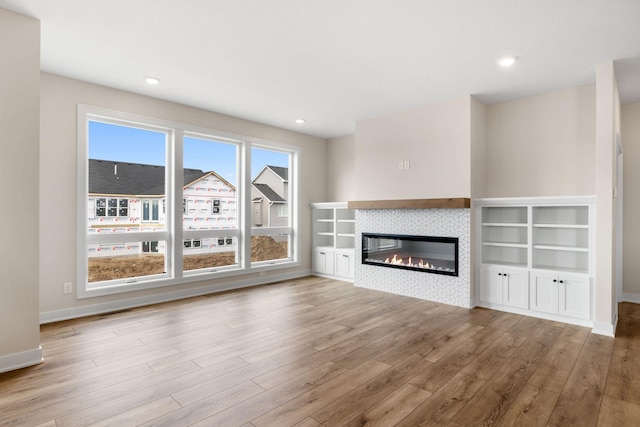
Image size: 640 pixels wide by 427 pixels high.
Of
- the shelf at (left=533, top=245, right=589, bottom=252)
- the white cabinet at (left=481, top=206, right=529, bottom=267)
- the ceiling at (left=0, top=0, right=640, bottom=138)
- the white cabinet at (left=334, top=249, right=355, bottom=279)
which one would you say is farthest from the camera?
the white cabinet at (left=334, top=249, right=355, bottom=279)

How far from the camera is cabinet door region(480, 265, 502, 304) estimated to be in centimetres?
436

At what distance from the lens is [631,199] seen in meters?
4.66

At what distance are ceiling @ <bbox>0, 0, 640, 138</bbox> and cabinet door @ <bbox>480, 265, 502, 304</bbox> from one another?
2.27m

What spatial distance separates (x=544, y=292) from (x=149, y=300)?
4.92 metres

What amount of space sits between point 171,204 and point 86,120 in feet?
4.65

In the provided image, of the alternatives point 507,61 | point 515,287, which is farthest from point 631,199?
point 507,61

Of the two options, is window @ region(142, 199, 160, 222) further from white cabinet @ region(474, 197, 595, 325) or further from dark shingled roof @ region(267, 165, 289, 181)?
white cabinet @ region(474, 197, 595, 325)

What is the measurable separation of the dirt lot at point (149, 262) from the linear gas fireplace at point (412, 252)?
5.94 ft

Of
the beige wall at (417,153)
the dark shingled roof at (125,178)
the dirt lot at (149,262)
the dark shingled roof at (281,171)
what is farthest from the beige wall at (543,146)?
the dark shingled roof at (125,178)

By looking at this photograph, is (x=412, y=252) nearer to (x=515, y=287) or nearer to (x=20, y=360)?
(x=515, y=287)

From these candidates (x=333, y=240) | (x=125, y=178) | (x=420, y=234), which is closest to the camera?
(x=125, y=178)

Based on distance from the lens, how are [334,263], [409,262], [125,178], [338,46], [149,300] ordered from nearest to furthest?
[338,46], [125,178], [149,300], [409,262], [334,263]

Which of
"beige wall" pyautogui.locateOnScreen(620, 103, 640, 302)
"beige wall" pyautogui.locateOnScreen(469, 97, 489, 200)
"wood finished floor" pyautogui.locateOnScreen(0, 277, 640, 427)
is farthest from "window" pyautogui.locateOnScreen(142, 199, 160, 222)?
"beige wall" pyautogui.locateOnScreen(620, 103, 640, 302)

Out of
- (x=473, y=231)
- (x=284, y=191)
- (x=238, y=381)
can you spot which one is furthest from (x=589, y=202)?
(x=284, y=191)
